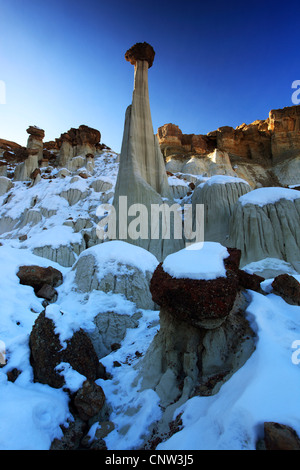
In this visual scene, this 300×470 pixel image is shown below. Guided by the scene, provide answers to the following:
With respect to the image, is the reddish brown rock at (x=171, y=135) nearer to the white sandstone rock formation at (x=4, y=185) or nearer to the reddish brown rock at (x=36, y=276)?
the white sandstone rock formation at (x=4, y=185)

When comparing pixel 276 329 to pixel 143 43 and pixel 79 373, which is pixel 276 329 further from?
pixel 143 43

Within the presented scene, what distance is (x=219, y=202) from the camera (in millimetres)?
14633

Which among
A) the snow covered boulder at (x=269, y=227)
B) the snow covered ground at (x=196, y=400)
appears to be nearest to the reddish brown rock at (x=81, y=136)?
the snow covered boulder at (x=269, y=227)

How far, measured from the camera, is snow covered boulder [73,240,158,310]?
22.7ft

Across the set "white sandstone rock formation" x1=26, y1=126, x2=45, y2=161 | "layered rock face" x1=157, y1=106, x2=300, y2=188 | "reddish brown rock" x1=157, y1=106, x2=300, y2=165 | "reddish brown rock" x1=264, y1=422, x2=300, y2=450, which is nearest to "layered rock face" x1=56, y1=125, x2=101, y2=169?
"white sandstone rock formation" x1=26, y1=126, x2=45, y2=161

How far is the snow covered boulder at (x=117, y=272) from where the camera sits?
22.7 ft

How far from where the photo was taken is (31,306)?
611cm

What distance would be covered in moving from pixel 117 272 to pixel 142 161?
13.3 meters

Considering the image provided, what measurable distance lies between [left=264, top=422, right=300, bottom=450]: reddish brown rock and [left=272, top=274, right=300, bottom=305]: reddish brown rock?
8.42 ft

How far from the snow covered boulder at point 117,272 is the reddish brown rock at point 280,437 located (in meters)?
5.30

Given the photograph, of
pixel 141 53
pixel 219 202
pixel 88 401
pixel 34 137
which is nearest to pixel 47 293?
pixel 88 401

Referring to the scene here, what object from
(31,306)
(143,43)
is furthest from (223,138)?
(31,306)

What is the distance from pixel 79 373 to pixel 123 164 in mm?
16127

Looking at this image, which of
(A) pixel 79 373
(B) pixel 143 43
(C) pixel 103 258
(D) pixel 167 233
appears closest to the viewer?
(A) pixel 79 373
